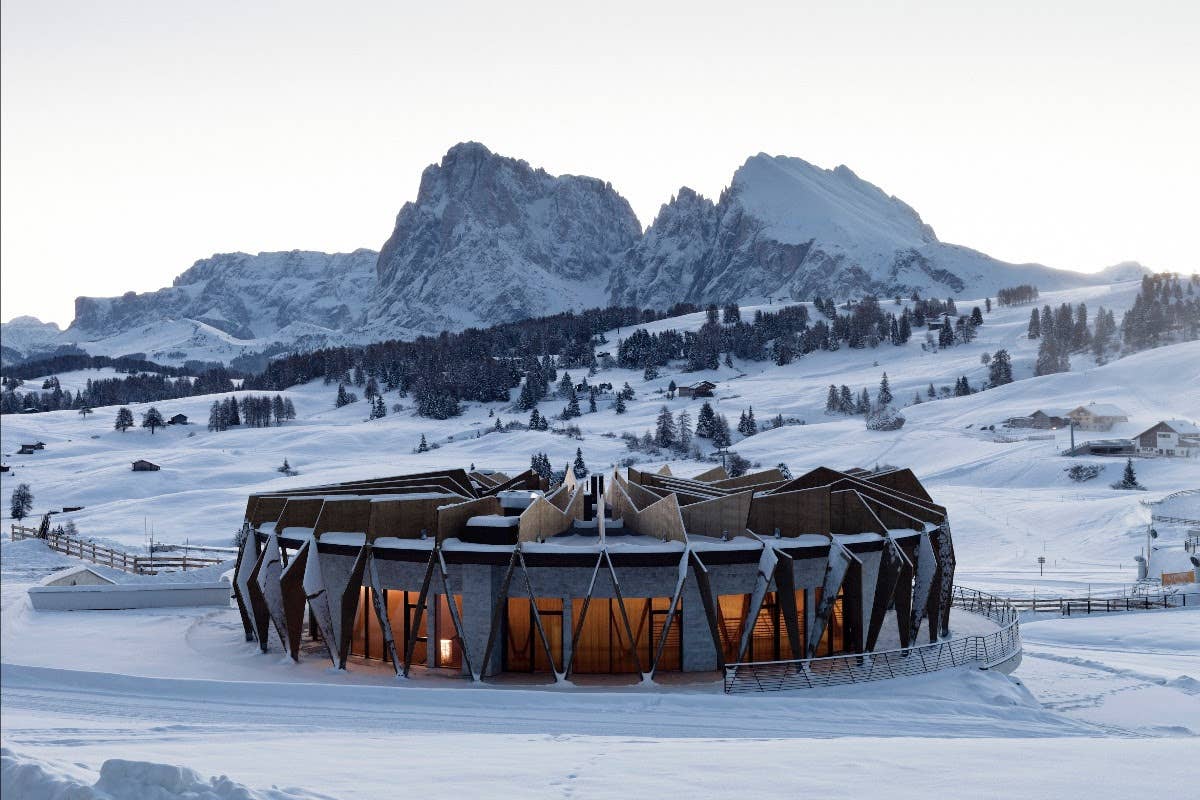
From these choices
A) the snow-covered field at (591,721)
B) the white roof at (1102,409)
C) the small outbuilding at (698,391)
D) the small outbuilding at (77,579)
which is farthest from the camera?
the small outbuilding at (698,391)

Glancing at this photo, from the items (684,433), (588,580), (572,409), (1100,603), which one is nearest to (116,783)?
(588,580)

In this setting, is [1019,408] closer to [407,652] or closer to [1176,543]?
[1176,543]

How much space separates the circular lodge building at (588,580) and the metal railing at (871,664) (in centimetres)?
57

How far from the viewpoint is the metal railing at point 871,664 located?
939 inches

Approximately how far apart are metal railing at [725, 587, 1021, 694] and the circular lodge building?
1.86ft

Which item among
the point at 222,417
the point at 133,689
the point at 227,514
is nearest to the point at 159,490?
the point at 227,514

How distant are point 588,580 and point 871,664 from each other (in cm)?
774

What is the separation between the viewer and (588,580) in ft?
81.6

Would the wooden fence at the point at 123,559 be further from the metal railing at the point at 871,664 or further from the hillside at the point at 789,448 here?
the metal railing at the point at 871,664

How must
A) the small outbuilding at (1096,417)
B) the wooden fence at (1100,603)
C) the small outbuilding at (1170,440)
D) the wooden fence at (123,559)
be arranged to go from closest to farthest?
1. the wooden fence at (1100,603)
2. the wooden fence at (123,559)
3. the small outbuilding at (1170,440)
4. the small outbuilding at (1096,417)

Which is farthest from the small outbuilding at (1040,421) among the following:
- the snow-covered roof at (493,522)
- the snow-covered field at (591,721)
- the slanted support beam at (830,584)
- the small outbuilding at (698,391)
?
the snow-covered roof at (493,522)

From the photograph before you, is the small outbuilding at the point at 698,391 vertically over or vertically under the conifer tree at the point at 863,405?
over

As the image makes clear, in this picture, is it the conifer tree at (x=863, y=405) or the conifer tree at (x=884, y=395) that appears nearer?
the conifer tree at (x=863, y=405)

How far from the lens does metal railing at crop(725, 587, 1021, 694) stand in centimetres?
2386
